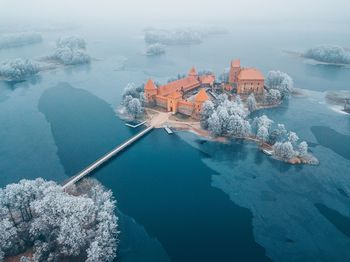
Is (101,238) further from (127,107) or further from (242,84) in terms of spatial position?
(242,84)

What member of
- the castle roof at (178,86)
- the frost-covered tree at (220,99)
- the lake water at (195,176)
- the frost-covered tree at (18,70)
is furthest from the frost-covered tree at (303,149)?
the frost-covered tree at (18,70)

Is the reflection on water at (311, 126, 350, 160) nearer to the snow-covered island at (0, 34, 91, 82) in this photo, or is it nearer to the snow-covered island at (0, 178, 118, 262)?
the snow-covered island at (0, 178, 118, 262)

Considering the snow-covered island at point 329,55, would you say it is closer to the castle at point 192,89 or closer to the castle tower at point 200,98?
the castle at point 192,89

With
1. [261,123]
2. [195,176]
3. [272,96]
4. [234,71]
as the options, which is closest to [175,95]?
[261,123]

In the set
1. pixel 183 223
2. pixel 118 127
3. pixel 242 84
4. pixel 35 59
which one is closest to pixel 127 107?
pixel 118 127

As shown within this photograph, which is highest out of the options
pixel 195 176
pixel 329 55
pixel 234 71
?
pixel 234 71

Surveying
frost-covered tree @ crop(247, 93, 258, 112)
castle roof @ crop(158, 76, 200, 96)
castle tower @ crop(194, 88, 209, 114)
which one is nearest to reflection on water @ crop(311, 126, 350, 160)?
frost-covered tree @ crop(247, 93, 258, 112)

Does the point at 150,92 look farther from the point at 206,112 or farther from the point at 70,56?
the point at 70,56
